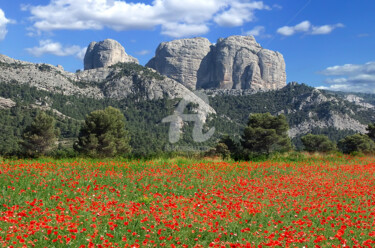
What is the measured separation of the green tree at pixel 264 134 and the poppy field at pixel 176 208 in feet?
163

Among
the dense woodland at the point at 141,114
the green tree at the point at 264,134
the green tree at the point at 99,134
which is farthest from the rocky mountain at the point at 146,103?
the green tree at the point at 99,134

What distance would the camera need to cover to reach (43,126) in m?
58.8

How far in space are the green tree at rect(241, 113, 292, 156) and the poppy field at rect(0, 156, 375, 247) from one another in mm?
49642

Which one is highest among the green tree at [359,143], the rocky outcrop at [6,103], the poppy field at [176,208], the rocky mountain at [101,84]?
the rocky mountain at [101,84]

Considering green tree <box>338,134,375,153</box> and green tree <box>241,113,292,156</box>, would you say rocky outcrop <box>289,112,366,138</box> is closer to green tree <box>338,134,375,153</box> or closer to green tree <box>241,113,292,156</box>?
green tree <box>338,134,375,153</box>

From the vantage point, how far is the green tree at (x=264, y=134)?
63.2 m

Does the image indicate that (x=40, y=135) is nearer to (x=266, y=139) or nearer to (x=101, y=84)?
(x=266, y=139)

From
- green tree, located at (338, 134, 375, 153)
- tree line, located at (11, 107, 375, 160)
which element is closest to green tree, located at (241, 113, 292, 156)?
tree line, located at (11, 107, 375, 160)

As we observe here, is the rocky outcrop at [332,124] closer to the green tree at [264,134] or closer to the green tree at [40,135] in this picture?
the green tree at [264,134]

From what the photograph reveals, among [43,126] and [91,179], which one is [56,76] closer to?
[43,126]

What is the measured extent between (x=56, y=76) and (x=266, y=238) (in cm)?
19016

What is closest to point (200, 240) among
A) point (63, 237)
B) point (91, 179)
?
point (63, 237)

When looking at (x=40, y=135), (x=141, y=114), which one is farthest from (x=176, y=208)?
(x=141, y=114)

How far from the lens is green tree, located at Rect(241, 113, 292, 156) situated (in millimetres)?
63188
